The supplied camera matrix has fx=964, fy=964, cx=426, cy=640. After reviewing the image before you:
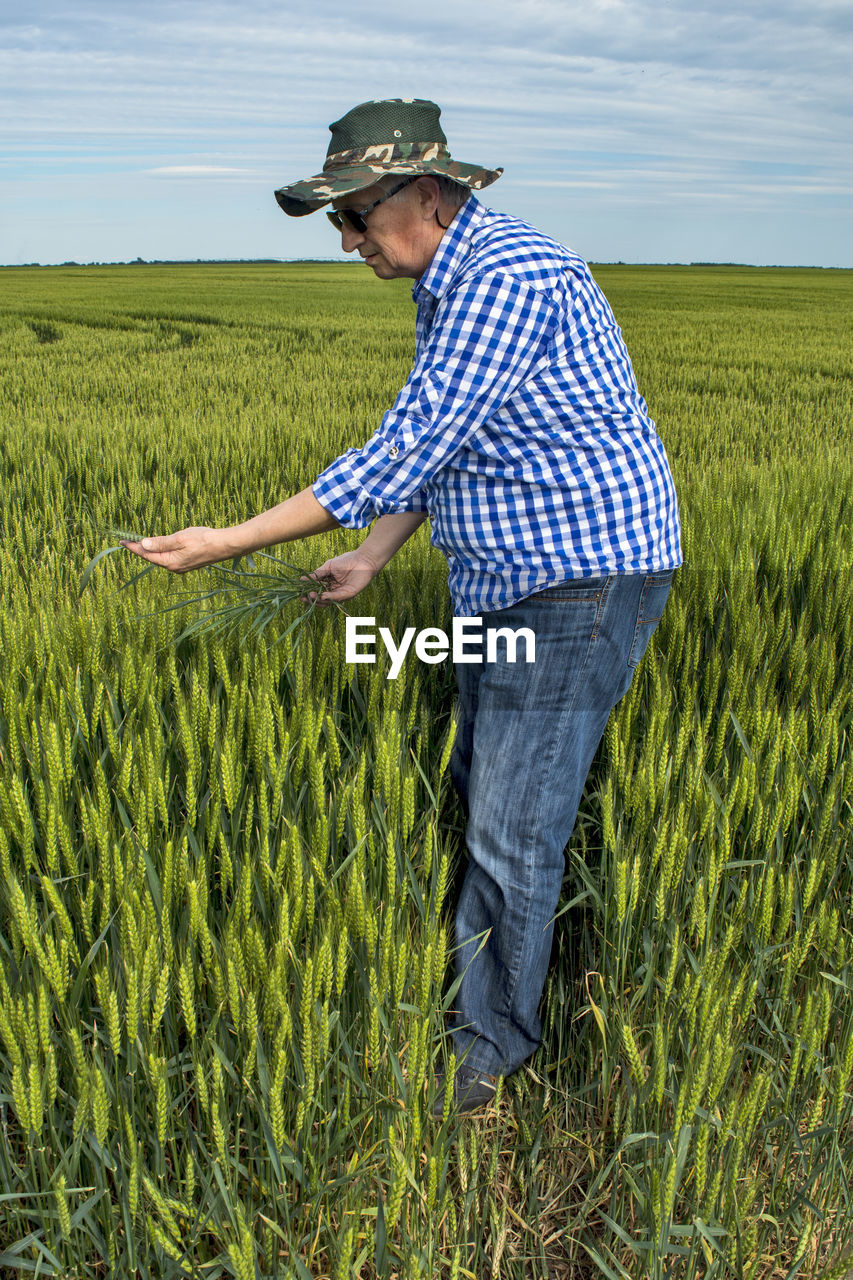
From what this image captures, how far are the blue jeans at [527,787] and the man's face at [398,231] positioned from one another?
596mm

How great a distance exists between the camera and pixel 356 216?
1.55 metres

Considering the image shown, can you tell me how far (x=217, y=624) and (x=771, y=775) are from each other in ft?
3.61

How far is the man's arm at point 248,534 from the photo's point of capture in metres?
1.54

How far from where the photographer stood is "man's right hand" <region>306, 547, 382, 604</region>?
1.97 metres

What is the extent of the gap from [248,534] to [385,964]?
2.31 feet

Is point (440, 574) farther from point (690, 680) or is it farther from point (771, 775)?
point (771, 775)

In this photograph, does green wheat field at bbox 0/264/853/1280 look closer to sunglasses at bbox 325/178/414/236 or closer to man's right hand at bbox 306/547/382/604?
man's right hand at bbox 306/547/382/604

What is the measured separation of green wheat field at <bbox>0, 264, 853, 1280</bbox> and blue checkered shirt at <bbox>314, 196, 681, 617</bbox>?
36 centimetres

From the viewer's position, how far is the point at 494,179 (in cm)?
155

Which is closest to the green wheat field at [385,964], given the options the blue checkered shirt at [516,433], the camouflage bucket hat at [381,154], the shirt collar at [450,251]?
the blue checkered shirt at [516,433]

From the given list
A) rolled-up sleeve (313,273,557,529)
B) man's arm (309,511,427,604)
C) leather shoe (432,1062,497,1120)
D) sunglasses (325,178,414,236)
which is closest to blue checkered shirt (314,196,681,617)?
rolled-up sleeve (313,273,557,529)

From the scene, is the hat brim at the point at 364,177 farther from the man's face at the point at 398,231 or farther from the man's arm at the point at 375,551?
the man's arm at the point at 375,551

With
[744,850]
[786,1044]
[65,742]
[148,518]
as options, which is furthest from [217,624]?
[148,518]

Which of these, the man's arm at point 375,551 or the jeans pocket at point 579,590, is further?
the man's arm at point 375,551
